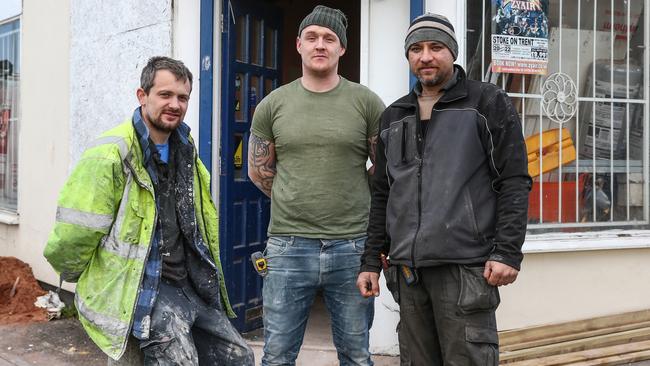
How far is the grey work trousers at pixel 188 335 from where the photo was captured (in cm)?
266

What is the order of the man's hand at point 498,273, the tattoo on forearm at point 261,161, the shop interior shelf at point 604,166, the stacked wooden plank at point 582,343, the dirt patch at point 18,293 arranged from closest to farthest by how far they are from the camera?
the man's hand at point 498,273 → the tattoo on forearm at point 261,161 → the stacked wooden plank at point 582,343 → the shop interior shelf at point 604,166 → the dirt patch at point 18,293

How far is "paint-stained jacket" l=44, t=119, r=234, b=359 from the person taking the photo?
8.50 feet

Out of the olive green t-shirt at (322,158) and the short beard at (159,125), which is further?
the olive green t-shirt at (322,158)

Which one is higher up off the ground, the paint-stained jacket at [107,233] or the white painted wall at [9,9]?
the white painted wall at [9,9]

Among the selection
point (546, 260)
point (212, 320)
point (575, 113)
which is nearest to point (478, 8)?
point (575, 113)

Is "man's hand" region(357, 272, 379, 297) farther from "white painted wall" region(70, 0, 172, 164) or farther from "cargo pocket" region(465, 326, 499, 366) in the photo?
"white painted wall" region(70, 0, 172, 164)

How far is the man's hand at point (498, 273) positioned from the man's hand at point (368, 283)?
0.53 m

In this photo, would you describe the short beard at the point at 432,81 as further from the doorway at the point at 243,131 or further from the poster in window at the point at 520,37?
the doorway at the point at 243,131

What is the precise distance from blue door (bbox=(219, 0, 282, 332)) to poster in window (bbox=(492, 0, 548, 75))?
191 centimetres

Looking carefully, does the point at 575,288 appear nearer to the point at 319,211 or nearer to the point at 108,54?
the point at 319,211

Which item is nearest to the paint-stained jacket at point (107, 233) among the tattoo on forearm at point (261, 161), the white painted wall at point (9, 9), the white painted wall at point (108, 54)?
the tattoo on forearm at point (261, 161)

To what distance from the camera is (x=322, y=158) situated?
10.3 ft

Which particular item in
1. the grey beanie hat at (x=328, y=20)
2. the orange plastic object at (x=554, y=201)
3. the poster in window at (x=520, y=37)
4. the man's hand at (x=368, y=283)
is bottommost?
the man's hand at (x=368, y=283)

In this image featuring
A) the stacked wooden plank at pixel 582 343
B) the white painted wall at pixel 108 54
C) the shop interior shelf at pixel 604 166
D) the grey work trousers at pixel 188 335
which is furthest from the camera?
the white painted wall at pixel 108 54
